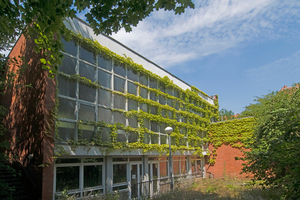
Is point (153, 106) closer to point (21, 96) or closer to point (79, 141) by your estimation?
point (79, 141)

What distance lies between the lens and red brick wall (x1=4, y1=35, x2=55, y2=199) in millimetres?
9742

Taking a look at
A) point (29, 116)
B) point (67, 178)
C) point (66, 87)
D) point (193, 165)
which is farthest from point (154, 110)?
point (193, 165)

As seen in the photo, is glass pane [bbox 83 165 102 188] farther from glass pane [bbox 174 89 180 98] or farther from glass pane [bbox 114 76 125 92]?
glass pane [bbox 174 89 180 98]

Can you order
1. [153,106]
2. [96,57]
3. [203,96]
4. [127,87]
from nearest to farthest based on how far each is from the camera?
[96,57]
[127,87]
[153,106]
[203,96]

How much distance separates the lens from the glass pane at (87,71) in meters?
12.2

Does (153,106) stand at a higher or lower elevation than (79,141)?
higher

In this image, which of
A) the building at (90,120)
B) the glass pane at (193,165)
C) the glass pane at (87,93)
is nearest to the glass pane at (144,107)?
the building at (90,120)

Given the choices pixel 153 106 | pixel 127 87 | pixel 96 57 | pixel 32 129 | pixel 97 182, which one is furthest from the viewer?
pixel 153 106

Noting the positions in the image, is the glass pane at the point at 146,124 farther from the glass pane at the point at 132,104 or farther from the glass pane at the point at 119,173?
the glass pane at the point at 119,173

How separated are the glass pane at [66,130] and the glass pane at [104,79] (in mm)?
3052

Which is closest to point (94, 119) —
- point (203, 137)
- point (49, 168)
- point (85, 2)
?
point (49, 168)

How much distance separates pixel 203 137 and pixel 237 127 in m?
3.40

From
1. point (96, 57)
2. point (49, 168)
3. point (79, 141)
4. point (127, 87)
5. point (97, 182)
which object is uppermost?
point (96, 57)

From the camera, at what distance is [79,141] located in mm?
11109
